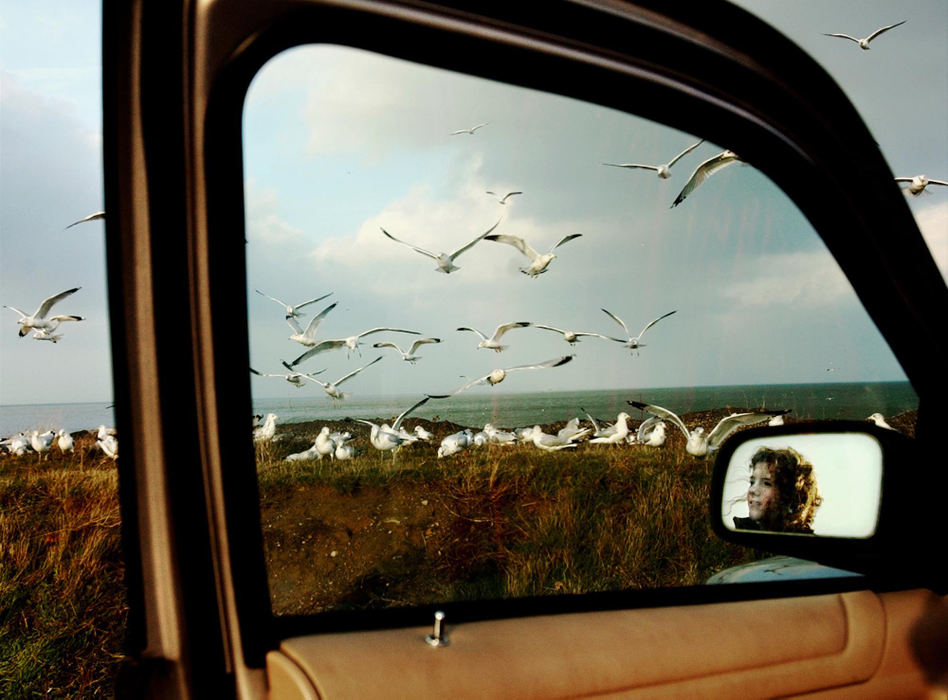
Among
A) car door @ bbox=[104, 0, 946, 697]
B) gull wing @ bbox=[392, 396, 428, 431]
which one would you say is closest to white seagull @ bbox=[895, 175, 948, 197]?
car door @ bbox=[104, 0, 946, 697]

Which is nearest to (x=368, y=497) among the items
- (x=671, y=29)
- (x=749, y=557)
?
(x=749, y=557)

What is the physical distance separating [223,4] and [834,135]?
0.97m

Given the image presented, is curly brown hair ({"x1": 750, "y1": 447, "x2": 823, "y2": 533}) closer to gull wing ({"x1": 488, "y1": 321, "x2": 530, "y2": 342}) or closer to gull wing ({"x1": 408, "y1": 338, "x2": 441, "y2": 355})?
gull wing ({"x1": 488, "y1": 321, "x2": 530, "y2": 342})

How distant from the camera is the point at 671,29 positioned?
124 cm

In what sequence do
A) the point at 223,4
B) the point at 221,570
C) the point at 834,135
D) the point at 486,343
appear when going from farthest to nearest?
the point at 486,343, the point at 834,135, the point at 221,570, the point at 223,4

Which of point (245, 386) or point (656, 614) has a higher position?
point (245, 386)

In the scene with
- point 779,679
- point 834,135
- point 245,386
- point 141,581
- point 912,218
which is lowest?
point 779,679

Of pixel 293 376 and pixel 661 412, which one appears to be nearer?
pixel 293 376

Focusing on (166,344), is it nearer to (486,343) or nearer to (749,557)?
(486,343)

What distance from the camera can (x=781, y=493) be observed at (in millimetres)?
1566

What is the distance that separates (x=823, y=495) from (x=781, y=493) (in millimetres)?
91

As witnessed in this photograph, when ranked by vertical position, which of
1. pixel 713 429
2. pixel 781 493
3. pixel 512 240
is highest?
pixel 512 240

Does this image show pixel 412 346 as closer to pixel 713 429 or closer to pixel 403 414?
pixel 403 414

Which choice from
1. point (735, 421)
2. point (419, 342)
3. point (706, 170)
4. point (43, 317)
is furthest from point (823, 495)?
→ point (43, 317)
